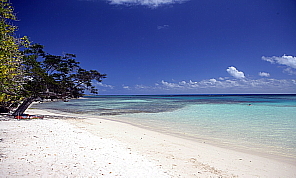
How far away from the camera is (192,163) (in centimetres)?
558

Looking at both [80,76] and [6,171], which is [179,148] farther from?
[80,76]

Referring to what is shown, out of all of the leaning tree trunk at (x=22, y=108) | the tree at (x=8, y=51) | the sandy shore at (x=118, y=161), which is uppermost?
the tree at (x=8, y=51)

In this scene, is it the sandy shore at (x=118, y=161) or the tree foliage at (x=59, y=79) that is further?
the tree foliage at (x=59, y=79)

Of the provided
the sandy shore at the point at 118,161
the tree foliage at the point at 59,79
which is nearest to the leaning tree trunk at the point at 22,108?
the tree foliage at the point at 59,79

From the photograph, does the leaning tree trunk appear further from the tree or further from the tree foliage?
the tree

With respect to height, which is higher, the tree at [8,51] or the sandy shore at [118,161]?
the tree at [8,51]

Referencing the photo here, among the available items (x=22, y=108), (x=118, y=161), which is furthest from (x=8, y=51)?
(x=22, y=108)

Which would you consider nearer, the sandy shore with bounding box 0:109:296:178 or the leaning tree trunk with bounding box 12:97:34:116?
the sandy shore with bounding box 0:109:296:178

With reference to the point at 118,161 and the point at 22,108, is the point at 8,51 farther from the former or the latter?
the point at 22,108

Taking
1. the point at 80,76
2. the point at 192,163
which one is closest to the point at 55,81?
the point at 80,76

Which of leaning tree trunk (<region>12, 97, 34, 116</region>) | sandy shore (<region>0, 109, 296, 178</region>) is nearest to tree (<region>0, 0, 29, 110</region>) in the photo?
sandy shore (<region>0, 109, 296, 178</region>)

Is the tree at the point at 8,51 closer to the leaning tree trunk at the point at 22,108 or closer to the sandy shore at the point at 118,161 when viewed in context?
the sandy shore at the point at 118,161

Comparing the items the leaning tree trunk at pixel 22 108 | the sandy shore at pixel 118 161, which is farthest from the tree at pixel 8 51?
the leaning tree trunk at pixel 22 108

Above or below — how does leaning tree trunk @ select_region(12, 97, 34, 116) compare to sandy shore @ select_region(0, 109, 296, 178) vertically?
above
